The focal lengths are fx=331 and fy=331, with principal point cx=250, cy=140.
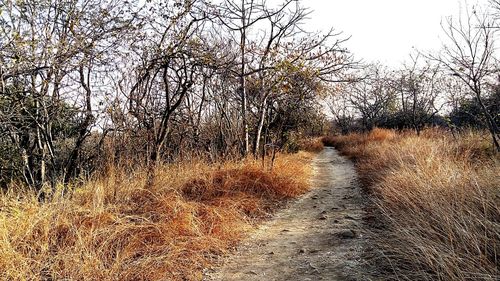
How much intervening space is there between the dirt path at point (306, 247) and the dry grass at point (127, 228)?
328mm

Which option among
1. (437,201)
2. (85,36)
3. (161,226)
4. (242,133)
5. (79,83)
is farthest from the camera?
(242,133)

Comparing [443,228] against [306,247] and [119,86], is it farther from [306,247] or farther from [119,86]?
[119,86]

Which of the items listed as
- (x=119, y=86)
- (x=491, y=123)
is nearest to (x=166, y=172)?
(x=119, y=86)

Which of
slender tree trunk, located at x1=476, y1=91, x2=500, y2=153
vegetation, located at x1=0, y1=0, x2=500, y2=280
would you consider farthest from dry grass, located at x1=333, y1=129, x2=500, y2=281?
slender tree trunk, located at x1=476, y1=91, x2=500, y2=153

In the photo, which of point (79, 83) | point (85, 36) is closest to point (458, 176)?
point (85, 36)

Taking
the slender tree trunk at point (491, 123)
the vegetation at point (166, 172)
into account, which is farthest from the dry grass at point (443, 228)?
the slender tree trunk at point (491, 123)

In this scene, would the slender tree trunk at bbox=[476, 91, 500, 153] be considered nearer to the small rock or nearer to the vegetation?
the vegetation

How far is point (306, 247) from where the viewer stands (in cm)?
412

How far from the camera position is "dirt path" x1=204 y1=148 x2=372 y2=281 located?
3.38m

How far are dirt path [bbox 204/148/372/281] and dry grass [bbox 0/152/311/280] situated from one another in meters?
0.33

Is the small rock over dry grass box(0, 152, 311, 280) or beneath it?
beneath

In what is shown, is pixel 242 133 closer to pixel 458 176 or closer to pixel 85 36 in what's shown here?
pixel 85 36

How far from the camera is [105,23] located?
561cm

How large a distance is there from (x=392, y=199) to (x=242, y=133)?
5.71m
